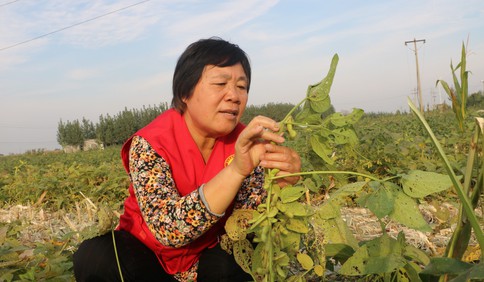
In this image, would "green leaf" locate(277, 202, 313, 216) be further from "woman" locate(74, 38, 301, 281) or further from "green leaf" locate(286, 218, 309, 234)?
"woman" locate(74, 38, 301, 281)

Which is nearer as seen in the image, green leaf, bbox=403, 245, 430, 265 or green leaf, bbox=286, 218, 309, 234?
green leaf, bbox=286, 218, 309, 234

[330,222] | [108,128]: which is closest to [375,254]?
[330,222]

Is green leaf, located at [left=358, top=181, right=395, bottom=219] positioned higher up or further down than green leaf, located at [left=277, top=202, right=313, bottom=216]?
higher up

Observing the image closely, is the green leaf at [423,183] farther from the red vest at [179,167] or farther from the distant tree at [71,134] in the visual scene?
the distant tree at [71,134]

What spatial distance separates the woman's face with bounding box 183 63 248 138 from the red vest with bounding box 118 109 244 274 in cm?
14

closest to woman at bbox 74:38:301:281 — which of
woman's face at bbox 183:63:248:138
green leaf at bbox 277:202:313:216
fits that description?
woman's face at bbox 183:63:248:138

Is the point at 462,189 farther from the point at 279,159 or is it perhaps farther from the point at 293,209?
the point at 279,159

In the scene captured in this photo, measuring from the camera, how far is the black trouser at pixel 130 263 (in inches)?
69.6

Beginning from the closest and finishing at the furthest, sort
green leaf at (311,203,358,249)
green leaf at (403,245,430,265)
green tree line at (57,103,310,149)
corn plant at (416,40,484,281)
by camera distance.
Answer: corn plant at (416,40,484,281) → green leaf at (311,203,358,249) → green leaf at (403,245,430,265) → green tree line at (57,103,310,149)

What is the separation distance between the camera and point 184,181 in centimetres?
185

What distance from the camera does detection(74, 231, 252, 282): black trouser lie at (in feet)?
5.80

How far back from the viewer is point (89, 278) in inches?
69.6

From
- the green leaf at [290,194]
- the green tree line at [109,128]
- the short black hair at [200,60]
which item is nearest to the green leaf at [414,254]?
the green leaf at [290,194]


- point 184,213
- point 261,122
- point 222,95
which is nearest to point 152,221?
point 184,213
